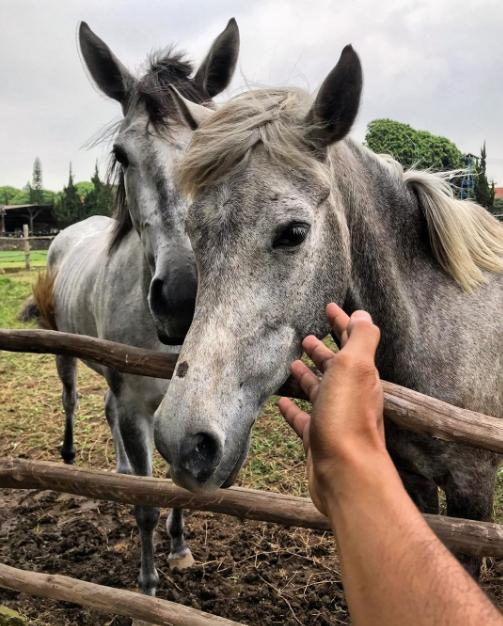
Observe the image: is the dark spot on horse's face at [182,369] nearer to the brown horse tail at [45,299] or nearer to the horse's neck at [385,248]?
the horse's neck at [385,248]

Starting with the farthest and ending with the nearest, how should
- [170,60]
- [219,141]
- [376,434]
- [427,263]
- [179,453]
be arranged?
[170,60], [427,263], [219,141], [179,453], [376,434]

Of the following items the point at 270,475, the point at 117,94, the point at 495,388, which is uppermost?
the point at 117,94

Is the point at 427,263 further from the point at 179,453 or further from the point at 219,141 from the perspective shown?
the point at 179,453

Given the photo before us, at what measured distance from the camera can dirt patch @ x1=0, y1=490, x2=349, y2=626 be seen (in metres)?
3.10

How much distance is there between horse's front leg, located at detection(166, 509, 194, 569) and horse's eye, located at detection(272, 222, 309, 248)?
2.60 metres

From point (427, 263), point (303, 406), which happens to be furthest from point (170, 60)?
point (303, 406)

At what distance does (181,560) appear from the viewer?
359cm

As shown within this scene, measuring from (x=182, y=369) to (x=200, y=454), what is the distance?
241mm

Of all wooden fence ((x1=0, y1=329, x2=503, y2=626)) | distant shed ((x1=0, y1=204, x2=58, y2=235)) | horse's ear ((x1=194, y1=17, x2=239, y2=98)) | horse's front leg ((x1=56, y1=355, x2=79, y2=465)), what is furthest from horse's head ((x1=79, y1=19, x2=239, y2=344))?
distant shed ((x1=0, y1=204, x2=58, y2=235))

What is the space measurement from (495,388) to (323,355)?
47.3 inches

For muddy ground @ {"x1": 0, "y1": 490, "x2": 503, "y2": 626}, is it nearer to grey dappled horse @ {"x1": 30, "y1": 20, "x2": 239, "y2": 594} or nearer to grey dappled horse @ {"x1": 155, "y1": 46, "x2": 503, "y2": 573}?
grey dappled horse @ {"x1": 30, "y1": 20, "x2": 239, "y2": 594}

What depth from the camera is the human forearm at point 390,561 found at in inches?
29.2

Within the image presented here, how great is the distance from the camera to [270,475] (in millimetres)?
4664

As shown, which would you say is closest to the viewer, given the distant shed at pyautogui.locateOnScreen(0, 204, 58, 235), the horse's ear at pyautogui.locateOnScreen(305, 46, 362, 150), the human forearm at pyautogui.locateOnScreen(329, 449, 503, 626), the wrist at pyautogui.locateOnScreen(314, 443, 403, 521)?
the human forearm at pyautogui.locateOnScreen(329, 449, 503, 626)
